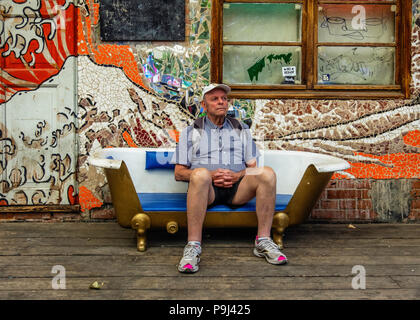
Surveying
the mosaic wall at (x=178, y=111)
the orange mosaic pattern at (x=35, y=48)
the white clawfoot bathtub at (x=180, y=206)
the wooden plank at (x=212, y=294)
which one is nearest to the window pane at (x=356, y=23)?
the mosaic wall at (x=178, y=111)

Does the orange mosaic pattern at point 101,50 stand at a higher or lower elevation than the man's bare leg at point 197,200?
higher

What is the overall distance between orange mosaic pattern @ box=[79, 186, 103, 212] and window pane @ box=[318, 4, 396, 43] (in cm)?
264

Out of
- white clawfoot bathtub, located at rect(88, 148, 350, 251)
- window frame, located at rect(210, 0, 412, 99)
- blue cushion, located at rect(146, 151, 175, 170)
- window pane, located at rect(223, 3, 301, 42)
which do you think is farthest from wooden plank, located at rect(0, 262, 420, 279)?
window pane, located at rect(223, 3, 301, 42)

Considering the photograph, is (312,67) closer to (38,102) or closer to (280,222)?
(280,222)

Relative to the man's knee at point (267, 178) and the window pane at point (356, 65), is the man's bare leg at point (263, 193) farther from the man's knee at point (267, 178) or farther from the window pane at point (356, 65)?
the window pane at point (356, 65)

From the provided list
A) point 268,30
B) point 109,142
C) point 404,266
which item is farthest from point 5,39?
point 404,266

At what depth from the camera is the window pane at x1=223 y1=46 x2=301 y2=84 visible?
13.2 ft

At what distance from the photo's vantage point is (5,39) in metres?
3.83

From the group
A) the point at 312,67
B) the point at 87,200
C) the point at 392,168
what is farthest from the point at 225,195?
the point at 392,168

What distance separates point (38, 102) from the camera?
3.89 meters

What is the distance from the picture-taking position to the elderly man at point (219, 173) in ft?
9.17

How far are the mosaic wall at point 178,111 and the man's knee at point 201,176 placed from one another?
1151 millimetres

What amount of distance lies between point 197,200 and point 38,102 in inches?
80.6

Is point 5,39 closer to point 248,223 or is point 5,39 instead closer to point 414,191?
point 248,223
